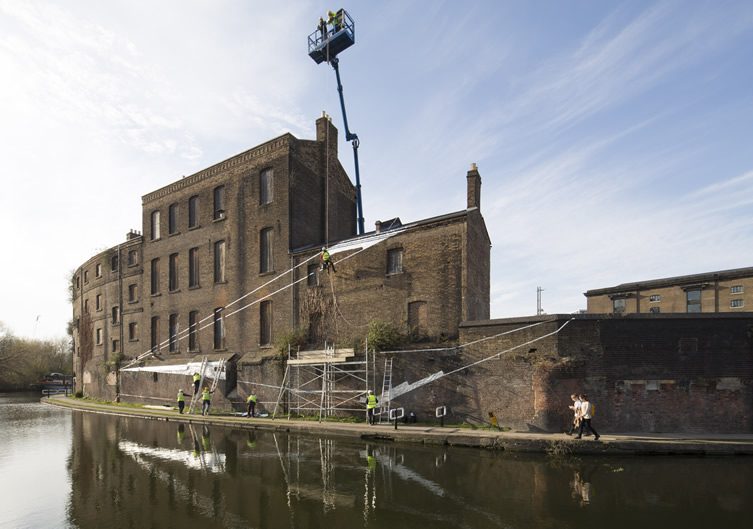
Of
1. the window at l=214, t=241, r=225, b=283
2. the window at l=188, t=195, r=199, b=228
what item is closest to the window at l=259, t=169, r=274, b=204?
the window at l=214, t=241, r=225, b=283

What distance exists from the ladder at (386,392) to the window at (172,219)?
1741 centimetres

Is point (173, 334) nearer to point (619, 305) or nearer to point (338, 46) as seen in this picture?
point (338, 46)

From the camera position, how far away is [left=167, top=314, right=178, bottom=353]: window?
90.1 ft

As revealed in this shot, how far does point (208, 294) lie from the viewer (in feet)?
85.3

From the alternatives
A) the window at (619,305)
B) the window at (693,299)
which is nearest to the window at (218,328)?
the window at (619,305)

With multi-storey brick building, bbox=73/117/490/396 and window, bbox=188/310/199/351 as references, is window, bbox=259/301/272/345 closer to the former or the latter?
multi-storey brick building, bbox=73/117/490/396

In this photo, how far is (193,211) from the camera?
90.7 ft

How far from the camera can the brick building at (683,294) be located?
31219mm

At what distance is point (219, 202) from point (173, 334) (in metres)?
8.32

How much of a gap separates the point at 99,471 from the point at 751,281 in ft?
120

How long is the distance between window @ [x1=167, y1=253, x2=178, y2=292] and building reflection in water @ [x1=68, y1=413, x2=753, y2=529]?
15.1 metres

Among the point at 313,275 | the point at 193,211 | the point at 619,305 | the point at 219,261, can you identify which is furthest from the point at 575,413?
the point at 619,305

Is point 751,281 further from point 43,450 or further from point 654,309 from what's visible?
point 43,450

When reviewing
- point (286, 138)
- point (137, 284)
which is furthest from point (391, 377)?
point (137, 284)
